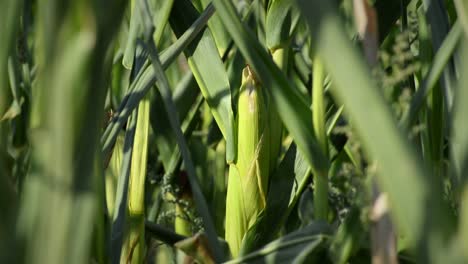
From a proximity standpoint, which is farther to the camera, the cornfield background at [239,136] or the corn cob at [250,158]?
the corn cob at [250,158]

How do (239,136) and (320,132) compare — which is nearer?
(320,132)

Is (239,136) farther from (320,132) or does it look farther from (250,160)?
(320,132)

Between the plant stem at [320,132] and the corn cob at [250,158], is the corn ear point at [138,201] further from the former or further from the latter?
the plant stem at [320,132]

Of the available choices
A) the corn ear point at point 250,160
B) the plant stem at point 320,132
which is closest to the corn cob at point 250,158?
the corn ear point at point 250,160

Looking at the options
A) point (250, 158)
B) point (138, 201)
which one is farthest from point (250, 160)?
point (138, 201)

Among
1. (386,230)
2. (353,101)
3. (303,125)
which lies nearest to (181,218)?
(303,125)

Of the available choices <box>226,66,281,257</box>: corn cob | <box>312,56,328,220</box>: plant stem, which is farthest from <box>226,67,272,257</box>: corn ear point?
<box>312,56,328,220</box>: plant stem

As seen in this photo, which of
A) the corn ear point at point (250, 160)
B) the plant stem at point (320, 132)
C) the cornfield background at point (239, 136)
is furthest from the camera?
the corn ear point at point (250, 160)

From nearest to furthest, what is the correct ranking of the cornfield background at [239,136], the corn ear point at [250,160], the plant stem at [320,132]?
the cornfield background at [239,136] → the plant stem at [320,132] → the corn ear point at [250,160]

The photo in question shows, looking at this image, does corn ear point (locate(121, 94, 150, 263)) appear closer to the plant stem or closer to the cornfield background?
the cornfield background
